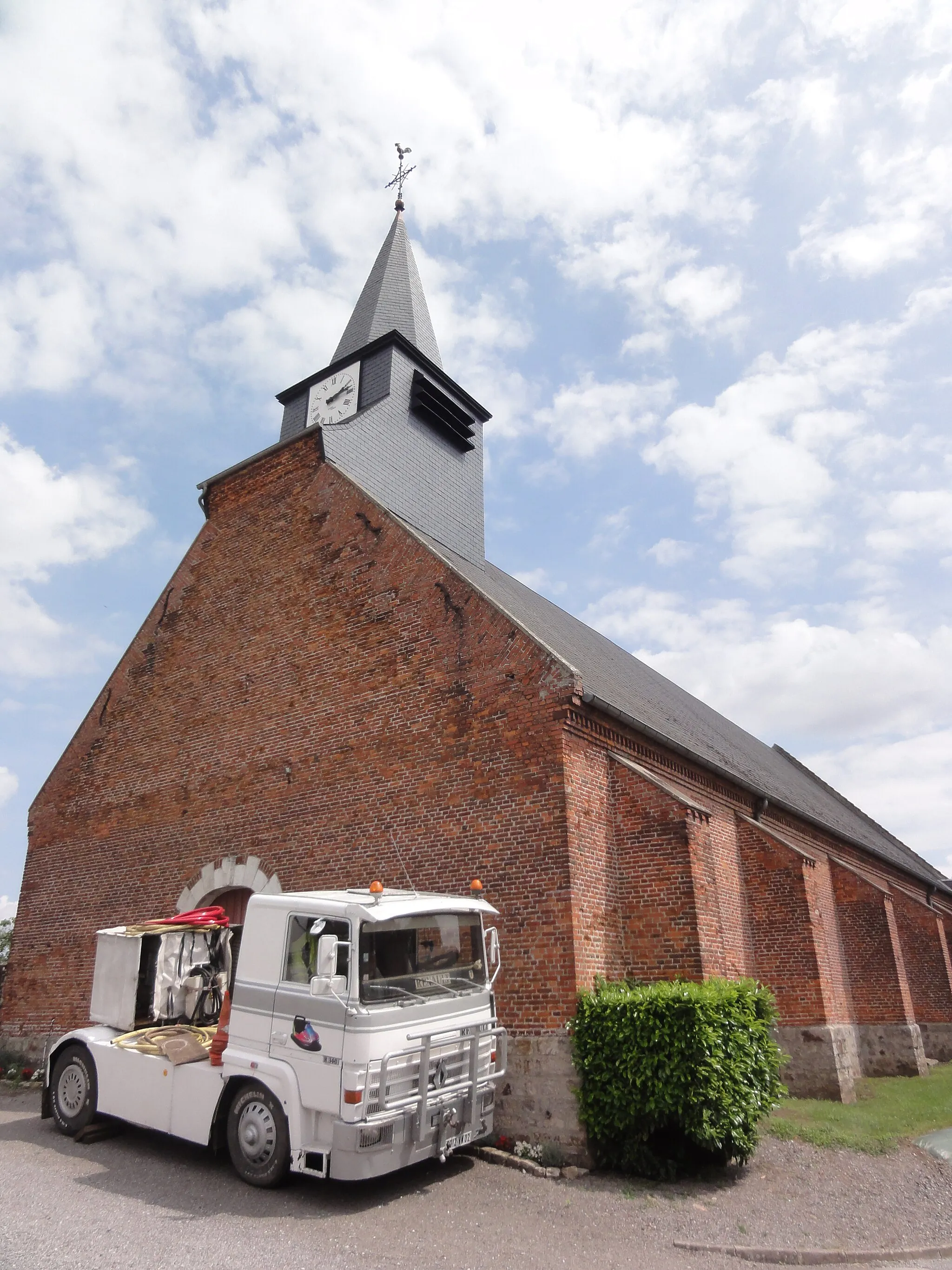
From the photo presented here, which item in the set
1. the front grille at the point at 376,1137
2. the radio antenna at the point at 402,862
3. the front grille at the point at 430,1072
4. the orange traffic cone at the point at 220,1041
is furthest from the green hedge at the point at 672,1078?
the orange traffic cone at the point at 220,1041

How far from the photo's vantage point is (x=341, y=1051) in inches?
256

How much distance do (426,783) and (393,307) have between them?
12715 mm

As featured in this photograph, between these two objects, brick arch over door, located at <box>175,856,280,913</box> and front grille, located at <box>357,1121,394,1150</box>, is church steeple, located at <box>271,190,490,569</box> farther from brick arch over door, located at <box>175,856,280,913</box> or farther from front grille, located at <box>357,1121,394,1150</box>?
front grille, located at <box>357,1121,394,1150</box>

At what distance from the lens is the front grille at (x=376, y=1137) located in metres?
6.29

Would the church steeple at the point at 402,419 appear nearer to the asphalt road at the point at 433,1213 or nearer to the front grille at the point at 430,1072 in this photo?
the front grille at the point at 430,1072

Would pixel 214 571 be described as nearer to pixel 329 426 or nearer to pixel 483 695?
pixel 329 426

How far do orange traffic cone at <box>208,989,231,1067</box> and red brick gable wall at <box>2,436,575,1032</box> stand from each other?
293cm

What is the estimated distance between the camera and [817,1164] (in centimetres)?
812

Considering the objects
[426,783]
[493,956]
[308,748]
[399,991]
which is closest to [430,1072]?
[399,991]

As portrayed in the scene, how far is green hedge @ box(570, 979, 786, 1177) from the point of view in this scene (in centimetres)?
748

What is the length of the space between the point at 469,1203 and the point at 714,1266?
199 centimetres

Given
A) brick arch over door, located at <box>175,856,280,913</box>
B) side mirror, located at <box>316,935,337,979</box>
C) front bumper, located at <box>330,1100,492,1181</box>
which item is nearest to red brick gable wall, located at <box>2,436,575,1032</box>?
brick arch over door, located at <box>175,856,280,913</box>

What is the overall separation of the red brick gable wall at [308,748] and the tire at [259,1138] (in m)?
2.89

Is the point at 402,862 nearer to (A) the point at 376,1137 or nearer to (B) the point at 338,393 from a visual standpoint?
(A) the point at 376,1137
